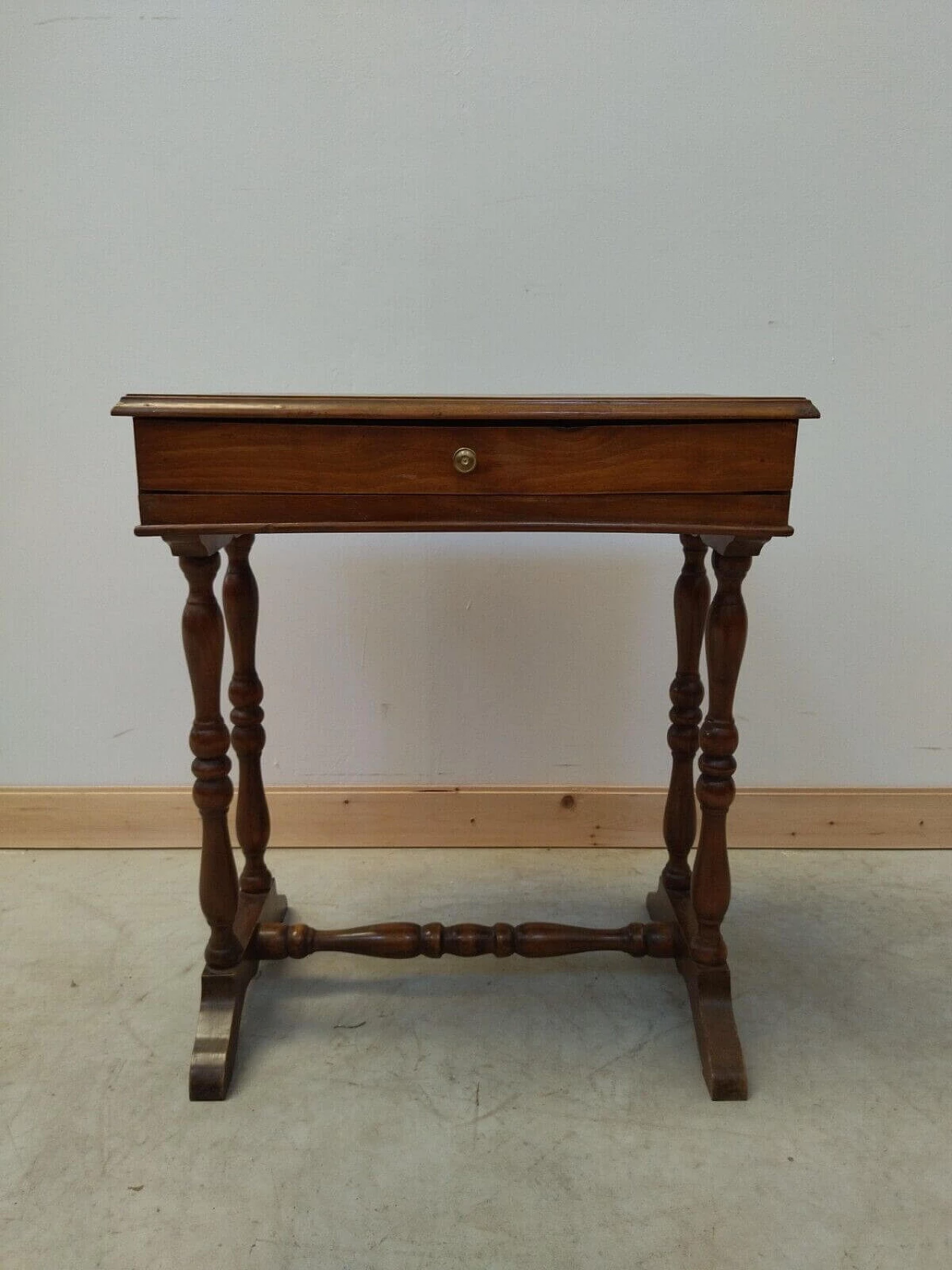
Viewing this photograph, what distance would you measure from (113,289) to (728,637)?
5.08 ft

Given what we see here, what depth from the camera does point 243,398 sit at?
130 centimetres

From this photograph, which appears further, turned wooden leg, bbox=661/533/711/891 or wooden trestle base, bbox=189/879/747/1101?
turned wooden leg, bbox=661/533/711/891

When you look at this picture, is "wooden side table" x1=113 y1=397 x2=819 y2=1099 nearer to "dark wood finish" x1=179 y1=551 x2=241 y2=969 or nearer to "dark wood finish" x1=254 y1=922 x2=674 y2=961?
"dark wood finish" x1=179 y1=551 x2=241 y2=969

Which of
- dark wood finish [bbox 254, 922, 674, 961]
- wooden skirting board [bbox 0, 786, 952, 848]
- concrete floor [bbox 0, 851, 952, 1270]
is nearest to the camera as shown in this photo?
concrete floor [bbox 0, 851, 952, 1270]

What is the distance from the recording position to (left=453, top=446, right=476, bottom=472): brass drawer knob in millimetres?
1314

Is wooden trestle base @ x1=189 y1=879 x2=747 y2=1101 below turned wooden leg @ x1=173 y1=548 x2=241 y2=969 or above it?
below

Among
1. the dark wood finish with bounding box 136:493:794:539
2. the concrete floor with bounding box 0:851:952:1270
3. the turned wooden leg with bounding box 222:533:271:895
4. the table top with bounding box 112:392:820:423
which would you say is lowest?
the concrete floor with bounding box 0:851:952:1270

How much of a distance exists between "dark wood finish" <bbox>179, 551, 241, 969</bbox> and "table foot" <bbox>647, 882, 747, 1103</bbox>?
2.65ft

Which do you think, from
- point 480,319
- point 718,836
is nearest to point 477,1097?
point 718,836

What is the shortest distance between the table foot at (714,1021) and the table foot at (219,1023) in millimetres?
780

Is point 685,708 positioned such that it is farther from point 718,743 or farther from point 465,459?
point 465,459

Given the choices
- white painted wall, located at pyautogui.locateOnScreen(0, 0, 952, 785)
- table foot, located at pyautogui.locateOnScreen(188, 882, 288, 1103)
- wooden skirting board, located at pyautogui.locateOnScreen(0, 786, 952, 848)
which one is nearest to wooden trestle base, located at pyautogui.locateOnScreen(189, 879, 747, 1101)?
table foot, located at pyautogui.locateOnScreen(188, 882, 288, 1103)

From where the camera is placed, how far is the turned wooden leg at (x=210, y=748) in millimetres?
1456

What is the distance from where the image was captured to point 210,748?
1.49 m
